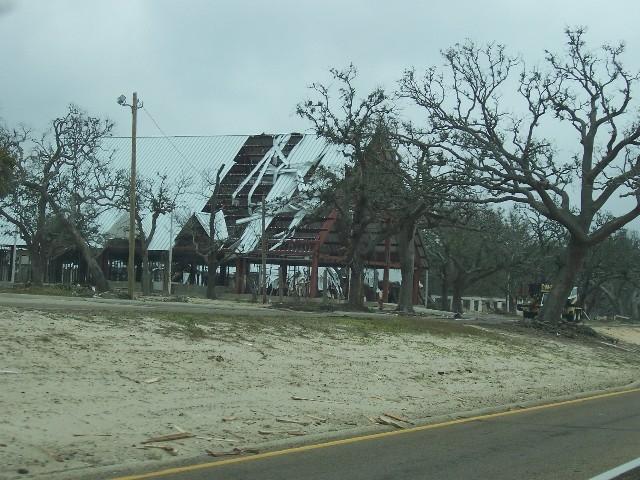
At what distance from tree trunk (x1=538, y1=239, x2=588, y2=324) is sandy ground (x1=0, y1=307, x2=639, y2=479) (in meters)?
12.6

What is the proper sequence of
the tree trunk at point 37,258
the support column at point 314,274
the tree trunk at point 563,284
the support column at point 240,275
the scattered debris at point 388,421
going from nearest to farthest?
1. the scattered debris at point 388,421
2. the tree trunk at point 563,284
3. the tree trunk at point 37,258
4. the support column at point 314,274
5. the support column at point 240,275

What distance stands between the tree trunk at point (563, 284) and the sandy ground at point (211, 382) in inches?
496

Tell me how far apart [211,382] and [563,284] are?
26159mm

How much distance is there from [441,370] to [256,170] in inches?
1721

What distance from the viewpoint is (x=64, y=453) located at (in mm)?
8156

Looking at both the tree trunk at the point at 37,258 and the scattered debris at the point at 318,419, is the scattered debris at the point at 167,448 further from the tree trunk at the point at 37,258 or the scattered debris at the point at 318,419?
the tree trunk at the point at 37,258

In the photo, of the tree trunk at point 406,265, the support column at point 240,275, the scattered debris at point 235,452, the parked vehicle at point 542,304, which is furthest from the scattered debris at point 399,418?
the support column at point 240,275

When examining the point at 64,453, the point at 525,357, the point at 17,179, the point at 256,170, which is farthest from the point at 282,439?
the point at 256,170

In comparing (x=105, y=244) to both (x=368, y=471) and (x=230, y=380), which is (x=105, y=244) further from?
(x=368, y=471)

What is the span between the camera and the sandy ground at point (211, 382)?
8.90 m

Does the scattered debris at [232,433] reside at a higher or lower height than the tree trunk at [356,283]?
lower

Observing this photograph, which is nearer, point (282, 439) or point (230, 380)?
point (282, 439)

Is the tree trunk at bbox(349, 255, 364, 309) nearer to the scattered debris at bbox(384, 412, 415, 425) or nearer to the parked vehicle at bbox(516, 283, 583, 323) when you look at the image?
the parked vehicle at bbox(516, 283, 583, 323)

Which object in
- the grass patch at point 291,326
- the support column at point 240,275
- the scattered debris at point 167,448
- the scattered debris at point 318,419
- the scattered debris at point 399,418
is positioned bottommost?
the scattered debris at point 399,418
